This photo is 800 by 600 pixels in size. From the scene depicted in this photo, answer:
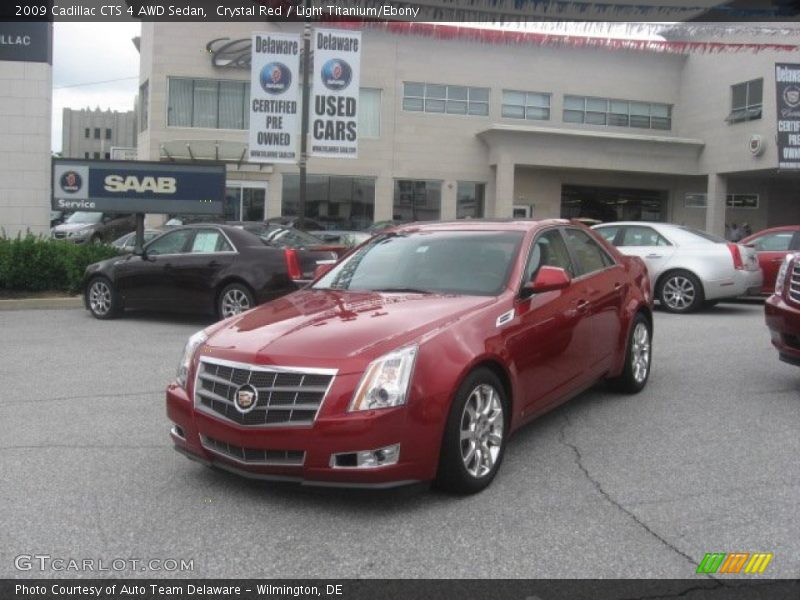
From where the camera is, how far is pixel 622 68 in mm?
33719

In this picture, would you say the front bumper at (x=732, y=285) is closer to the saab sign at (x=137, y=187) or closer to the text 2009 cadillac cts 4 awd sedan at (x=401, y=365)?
the text 2009 cadillac cts 4 awd sedan at (x=401, y=365)

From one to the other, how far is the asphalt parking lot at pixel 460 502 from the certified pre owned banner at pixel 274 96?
12.7 m

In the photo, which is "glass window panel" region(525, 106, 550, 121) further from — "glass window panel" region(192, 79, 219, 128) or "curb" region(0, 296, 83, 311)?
"curb" region(0, 296, 83, 311)

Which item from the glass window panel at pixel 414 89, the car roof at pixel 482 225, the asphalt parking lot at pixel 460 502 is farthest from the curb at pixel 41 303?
the glass window panel at pixel 414 89

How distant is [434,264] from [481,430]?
1.43m

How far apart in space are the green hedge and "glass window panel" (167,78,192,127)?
55.6ft

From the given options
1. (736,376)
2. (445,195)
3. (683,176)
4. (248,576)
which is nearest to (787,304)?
(736,376)

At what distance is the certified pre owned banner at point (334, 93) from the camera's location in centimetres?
1844

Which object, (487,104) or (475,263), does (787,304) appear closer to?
(475,263)

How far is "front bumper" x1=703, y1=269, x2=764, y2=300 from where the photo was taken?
12242 millimetres

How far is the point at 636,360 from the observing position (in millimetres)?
6691

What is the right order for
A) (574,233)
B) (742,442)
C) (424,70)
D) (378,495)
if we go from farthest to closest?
(424,70)
(574,233)
(742,442)
(378,495)

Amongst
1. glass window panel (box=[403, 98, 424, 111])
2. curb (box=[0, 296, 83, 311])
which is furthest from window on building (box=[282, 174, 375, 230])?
curb (box=[0, 296, 83, 311])

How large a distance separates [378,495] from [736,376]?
181 inches
